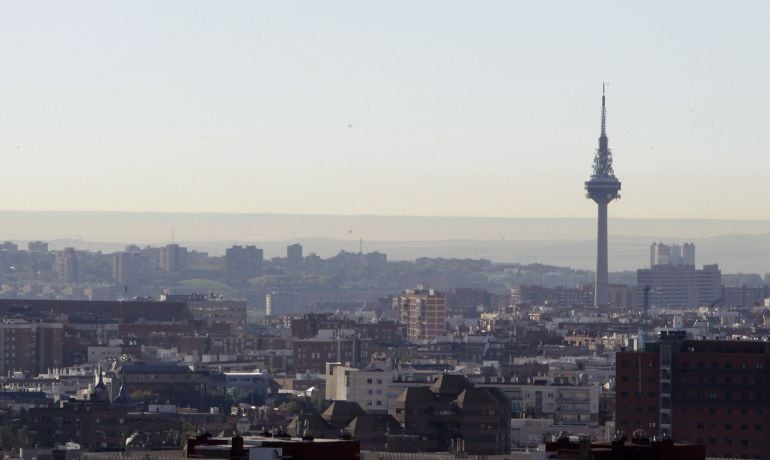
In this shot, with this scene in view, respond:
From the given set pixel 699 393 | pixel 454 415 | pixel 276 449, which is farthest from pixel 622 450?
pixel 454 415

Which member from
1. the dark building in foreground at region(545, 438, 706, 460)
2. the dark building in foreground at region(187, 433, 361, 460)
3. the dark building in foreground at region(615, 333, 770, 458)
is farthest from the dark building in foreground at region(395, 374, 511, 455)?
the dark building in foreground at region(187, 433, 361, 460)

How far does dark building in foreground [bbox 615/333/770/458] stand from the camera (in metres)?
101

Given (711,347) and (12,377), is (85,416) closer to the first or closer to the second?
(711,347)

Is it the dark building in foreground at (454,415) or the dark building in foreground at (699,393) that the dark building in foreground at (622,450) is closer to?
the dark building in foreground at (699,393)

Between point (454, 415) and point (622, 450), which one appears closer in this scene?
point (622, 450)

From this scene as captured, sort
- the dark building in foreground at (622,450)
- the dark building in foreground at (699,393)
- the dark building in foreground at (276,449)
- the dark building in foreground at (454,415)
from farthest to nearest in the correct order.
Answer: the dark building in foreground at (454,415)
the dark building in foreground at (699,393)
the dark building in foreground at (622,450)
the dark building in foreground at (276,449)

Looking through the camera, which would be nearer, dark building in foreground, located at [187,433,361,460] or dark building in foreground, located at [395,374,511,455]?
dark building in foreground, located at [187,433,361,460]

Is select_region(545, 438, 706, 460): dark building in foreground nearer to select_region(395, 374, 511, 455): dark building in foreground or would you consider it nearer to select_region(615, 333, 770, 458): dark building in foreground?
select_region(615, 333, 770, 458): dark building in foreground

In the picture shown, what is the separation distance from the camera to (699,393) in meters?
102

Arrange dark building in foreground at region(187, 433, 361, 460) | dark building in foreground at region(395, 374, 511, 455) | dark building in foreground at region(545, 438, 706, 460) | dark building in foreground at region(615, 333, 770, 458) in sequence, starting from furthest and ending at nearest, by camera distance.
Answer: dark building in foreground at region(395, 374, 511, 455) → dark building in foreground at region(615, 333, 770, 458) → dark building in foreground at region(545, 438, 706, 460) → dark building in foreground at region(187, 433, 361, 460)

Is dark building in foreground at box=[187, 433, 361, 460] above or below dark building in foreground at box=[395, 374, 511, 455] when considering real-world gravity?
above

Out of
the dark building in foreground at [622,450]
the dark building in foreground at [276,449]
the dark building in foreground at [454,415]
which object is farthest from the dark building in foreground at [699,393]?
the dark building in foreground at [276,449]

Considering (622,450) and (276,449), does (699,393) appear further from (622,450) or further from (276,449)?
(276,449)

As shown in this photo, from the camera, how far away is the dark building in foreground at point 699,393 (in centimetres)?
10094
